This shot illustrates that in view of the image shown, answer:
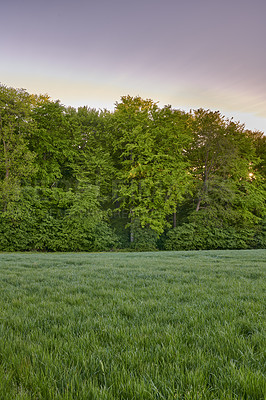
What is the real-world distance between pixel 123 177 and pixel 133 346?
68.0 ft

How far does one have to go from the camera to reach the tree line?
20.0m

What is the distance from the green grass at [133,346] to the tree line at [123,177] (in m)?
18.3

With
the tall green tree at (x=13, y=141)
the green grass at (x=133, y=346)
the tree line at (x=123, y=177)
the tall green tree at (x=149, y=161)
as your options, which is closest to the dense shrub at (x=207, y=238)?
the tree line at (x=123, y=177)

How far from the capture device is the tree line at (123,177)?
65.6 ft

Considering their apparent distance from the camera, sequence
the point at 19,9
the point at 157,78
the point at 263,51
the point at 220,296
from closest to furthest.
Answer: the point at 220,296 < the point at 19,9 < the point at 263,51 < the point at 157,78

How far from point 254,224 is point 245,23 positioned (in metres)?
21.3

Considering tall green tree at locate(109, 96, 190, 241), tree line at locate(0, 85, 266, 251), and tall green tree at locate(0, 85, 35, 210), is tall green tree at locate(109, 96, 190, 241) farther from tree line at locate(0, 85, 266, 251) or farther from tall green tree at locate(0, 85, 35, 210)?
tall green tree at locate(0, 85, 35, 210)

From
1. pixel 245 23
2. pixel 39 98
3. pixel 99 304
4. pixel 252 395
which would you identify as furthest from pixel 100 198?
pixel 252 395

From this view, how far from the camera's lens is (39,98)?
26.5m

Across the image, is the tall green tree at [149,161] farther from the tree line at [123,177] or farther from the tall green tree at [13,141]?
the tall green tree at [13,141]

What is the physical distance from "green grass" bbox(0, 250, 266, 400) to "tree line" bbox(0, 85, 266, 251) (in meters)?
18.3

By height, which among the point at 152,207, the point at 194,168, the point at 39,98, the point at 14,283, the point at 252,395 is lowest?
the point at 14,283

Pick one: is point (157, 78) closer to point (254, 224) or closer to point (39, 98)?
point (39, 98)

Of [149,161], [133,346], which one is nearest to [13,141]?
[149,161]
